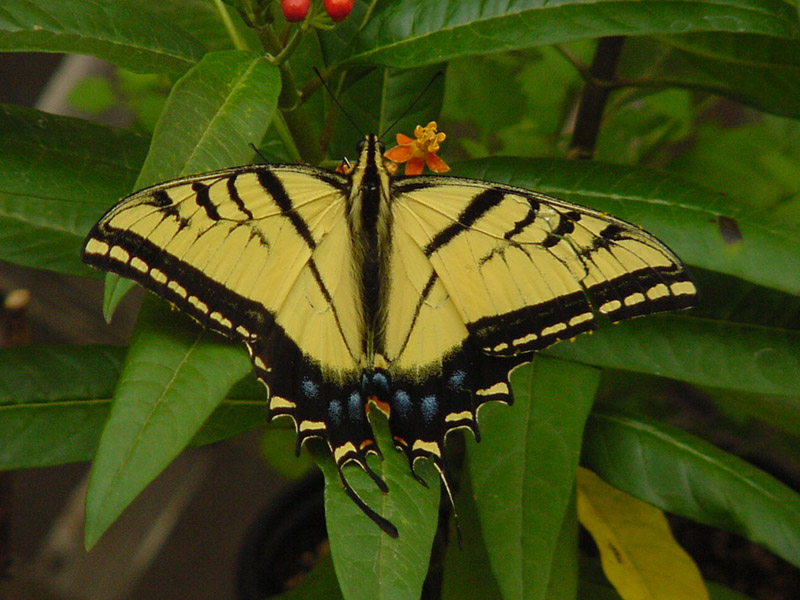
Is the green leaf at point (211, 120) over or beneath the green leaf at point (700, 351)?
over

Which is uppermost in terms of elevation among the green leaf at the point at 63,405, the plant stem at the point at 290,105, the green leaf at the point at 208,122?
the plant stem at the point at 290,105

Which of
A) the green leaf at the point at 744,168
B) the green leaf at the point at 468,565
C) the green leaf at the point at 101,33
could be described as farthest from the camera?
the green leaf at the point at 744,168

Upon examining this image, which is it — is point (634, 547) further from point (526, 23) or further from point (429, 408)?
point (526, 23)

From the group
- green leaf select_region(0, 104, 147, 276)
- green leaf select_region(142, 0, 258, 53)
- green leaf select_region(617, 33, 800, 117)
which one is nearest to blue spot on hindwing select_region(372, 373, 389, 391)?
green leaf select_region(0, 104, 147, 276)

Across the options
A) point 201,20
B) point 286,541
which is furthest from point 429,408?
point 286,541

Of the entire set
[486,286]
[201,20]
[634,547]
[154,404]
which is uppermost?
[201,20]

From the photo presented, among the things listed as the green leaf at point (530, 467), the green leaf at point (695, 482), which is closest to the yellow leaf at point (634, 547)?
the green leaf at point (695, 482)

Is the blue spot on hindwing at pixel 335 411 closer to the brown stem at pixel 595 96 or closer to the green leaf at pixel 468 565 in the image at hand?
the green leaf at pixel 468 565

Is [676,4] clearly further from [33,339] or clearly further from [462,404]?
[33,339]
